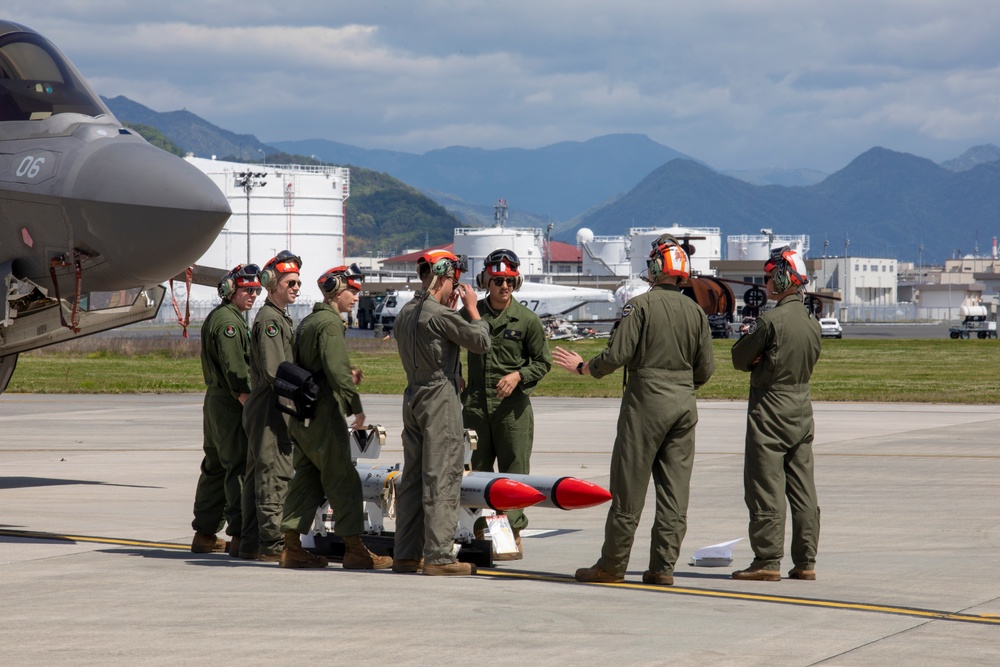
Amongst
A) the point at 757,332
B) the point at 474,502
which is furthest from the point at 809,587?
the point at 474,502

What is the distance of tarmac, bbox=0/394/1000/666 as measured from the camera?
6.77 metres

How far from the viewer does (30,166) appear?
1087 cm

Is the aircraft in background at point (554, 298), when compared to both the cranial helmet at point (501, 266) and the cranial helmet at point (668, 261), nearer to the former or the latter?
the cranial helmet at point (501, 266)

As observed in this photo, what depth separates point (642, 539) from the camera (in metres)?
11.1

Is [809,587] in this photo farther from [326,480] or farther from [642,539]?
[326,480]

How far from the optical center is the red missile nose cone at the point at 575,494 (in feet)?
30.7

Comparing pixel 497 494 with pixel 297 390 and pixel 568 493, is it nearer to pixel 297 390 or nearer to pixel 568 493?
pixel 568 493

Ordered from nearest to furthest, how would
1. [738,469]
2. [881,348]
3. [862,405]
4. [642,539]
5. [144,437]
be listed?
[642,539], [738,469], [144,437], [862,405], [881,348]

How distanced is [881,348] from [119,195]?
50803 mm

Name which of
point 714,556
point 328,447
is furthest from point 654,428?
point 328,447

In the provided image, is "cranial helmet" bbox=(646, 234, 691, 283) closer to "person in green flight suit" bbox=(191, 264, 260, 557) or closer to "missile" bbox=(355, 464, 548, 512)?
"missile" bbox=(355, 464, 548, 512)

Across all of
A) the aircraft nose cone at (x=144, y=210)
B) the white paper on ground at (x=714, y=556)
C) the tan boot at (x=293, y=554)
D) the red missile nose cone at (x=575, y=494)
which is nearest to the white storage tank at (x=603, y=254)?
the aircraft nose cone at (x=144, y=210)

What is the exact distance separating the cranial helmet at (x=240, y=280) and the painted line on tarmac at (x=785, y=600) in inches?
129

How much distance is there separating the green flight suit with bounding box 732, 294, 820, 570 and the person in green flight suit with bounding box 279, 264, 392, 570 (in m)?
2.86
